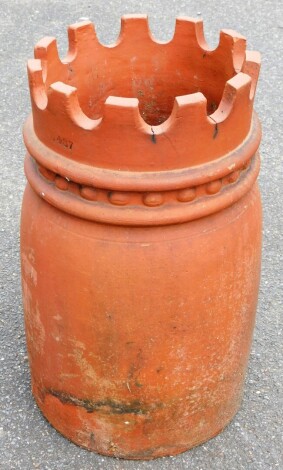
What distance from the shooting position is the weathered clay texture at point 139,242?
1.81m

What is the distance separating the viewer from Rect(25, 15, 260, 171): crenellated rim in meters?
1.76

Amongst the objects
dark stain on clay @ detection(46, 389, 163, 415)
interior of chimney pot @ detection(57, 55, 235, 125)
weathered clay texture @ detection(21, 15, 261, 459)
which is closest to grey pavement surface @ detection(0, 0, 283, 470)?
weathered clay texture @ detection(21, 15, 261, 459)

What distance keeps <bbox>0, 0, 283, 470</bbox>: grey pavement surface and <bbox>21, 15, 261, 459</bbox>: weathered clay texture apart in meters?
0.07

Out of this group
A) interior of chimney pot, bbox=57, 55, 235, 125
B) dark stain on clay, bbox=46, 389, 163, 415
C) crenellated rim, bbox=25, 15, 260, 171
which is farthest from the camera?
interior of chimney pot, bbox=57, 55, 235, 125

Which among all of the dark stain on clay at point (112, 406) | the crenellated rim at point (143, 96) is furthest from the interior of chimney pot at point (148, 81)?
the dark stain on clay at point (112, 406)

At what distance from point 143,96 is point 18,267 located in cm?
98

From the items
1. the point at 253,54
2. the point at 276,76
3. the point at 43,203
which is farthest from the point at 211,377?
the point at 276,76

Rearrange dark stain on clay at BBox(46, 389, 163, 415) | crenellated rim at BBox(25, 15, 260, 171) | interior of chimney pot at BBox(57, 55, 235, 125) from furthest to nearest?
1. interior of chimney pot at BBox(57, 55, 235, 125)
2. dark stain on clay at BBox(46, 389, 163, 415)
3. crenellated rim at BBox(25, 15, 260, 171)

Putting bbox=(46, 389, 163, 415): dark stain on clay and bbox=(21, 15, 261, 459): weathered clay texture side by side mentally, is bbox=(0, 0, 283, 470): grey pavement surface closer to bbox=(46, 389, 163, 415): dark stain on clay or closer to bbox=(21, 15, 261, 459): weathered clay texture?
bbox=(21, 15, 261, 459): weathered clay texture

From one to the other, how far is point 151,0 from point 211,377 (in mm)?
3956

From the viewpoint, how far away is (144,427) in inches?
87.3

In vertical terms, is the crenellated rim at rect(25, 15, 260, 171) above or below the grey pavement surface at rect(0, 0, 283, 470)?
above

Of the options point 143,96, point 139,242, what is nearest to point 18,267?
point 143,96

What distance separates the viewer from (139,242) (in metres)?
1.88
